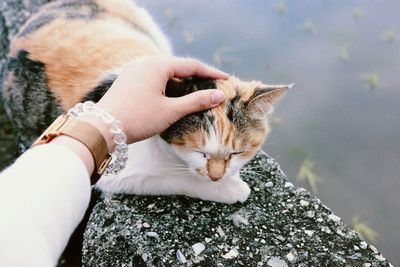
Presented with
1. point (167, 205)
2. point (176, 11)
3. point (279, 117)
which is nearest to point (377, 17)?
point (279, 117)

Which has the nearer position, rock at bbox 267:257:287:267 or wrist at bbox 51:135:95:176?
wrist at bbox 51:135:95:176

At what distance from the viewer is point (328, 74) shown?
3.25 metres

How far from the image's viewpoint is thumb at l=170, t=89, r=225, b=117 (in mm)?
1528

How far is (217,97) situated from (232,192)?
0.41m

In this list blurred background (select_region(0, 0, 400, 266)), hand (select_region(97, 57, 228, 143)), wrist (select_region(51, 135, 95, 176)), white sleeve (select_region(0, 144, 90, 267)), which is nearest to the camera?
white sleeve (select_region(0, 144, 90, 267))

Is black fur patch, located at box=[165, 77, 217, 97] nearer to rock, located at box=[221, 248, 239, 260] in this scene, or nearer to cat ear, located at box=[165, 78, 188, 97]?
cat ear, located at box=[165, 78, 188, 97]

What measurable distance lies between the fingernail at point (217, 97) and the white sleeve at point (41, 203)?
56 cm

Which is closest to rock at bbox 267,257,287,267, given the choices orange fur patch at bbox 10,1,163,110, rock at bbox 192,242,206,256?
rock at bbox 192,242,206,256

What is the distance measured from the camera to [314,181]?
2.68 metres

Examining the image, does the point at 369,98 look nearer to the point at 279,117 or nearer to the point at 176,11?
the point at 279,117

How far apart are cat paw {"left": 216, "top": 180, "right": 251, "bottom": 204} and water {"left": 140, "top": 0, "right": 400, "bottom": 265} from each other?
0.95 metres

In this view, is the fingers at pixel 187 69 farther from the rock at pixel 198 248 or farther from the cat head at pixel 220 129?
the rock at pixel 198 248

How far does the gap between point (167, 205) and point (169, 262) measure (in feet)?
0.87

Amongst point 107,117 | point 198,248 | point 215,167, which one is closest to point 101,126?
point 107,117
